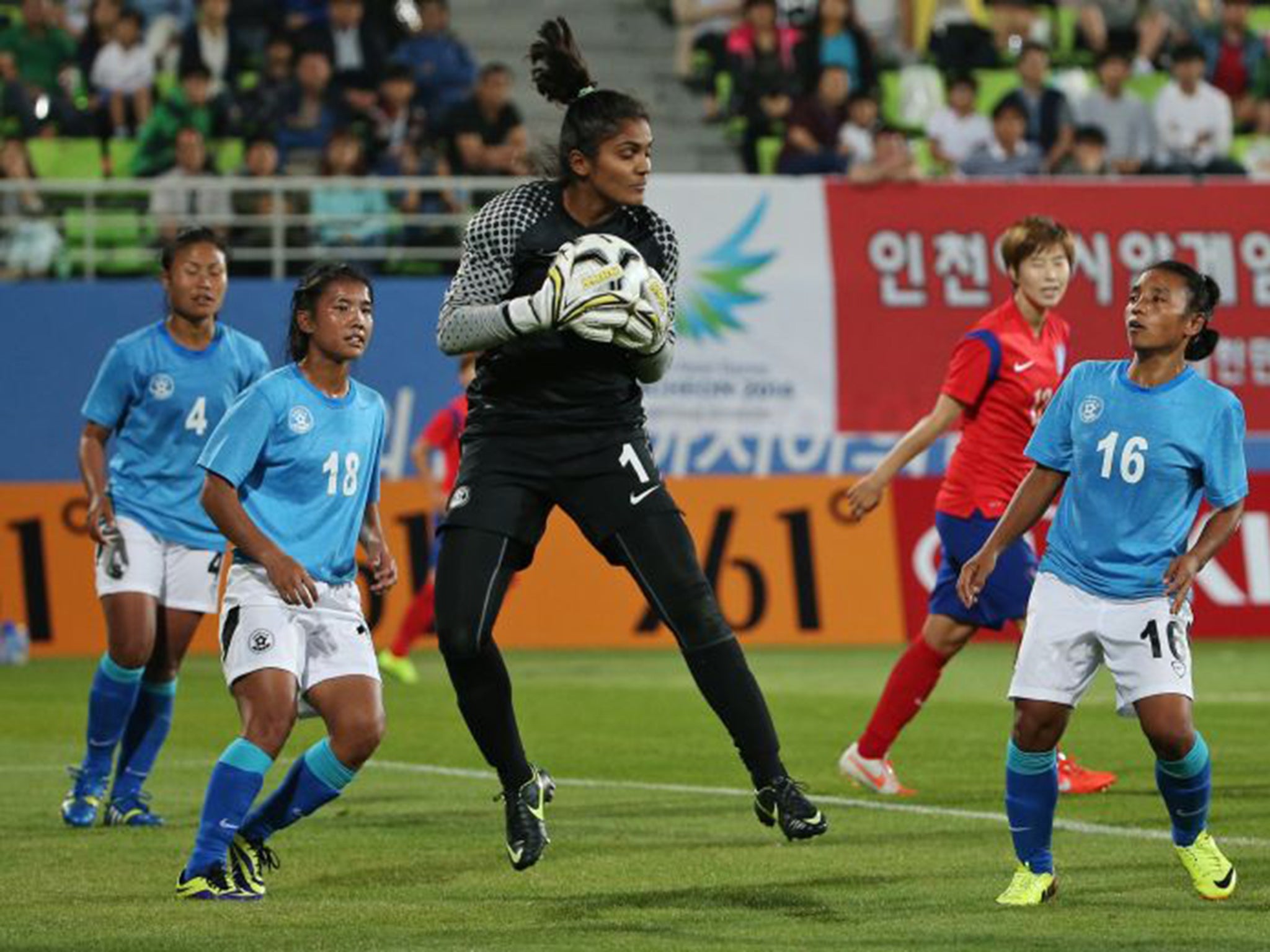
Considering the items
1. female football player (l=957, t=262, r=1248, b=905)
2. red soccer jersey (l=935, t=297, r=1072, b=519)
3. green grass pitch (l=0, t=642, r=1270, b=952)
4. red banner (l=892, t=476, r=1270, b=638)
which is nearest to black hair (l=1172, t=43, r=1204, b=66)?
red banner (l=892, t=476, r=1270, b=638)

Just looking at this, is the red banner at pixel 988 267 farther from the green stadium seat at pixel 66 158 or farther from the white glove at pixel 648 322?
the white glove at pixel 648 322

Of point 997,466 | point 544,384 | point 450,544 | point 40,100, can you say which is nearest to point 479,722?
point 450,544

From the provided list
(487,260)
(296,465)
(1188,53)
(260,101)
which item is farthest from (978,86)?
(487,260)

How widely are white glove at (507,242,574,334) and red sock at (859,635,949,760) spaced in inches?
161

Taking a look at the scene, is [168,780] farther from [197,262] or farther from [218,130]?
[218,130]

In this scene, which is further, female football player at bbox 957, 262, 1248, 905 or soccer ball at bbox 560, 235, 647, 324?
female football player at bbox 957, 262, 1248, 905

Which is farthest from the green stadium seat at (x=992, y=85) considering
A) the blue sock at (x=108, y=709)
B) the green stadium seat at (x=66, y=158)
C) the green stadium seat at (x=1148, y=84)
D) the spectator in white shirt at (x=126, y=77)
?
the blue sock at (x=108, y=709)

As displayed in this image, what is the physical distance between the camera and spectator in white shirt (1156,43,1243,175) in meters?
25.1

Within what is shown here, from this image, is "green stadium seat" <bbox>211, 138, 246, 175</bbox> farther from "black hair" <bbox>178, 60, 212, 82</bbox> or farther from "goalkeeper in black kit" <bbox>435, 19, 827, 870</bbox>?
"goalkeeper in black kit" <bbox>435, 19, 827, 870</bbox>

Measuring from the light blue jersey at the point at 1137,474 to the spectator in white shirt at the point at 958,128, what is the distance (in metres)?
16.7

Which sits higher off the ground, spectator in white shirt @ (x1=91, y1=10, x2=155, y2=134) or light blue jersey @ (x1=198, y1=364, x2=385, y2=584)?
spectator in white shirt @ (x1=91, y1=10, x2=155, y2=134)

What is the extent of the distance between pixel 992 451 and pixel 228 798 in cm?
423

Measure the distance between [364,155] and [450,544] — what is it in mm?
16002

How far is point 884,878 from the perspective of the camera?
8.67 m
